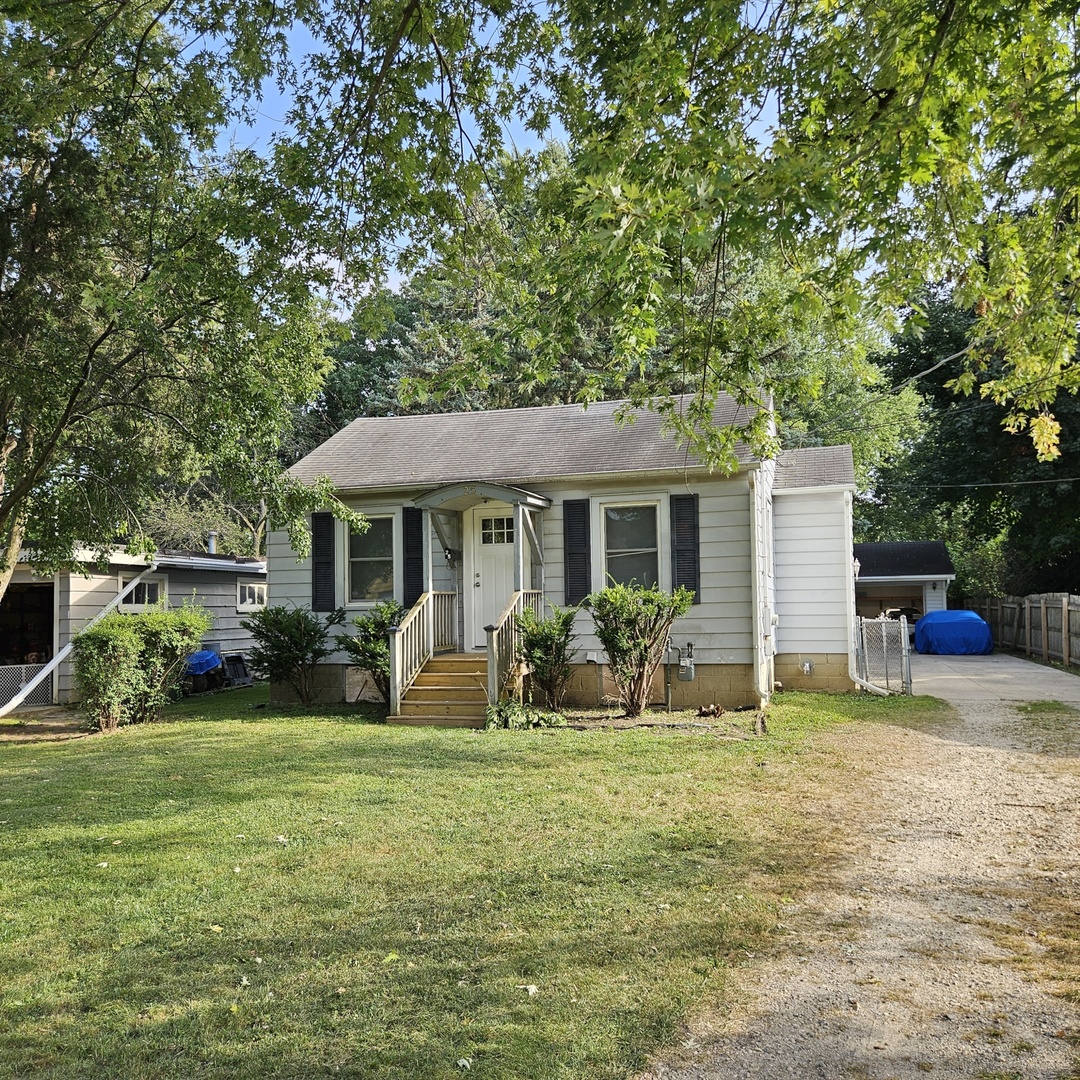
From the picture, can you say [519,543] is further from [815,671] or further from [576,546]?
[815,671]

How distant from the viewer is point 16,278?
955cm

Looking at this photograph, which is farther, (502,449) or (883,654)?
(883,654)

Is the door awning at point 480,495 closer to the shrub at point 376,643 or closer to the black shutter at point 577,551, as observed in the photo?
the black shutter at point 577,551

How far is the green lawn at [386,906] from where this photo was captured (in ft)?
10.5

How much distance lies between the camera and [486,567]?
44.4 ft

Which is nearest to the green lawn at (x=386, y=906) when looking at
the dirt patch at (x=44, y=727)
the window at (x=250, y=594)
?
the dirt patch at (x=44, y=727)

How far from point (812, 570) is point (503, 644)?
5.73 meters

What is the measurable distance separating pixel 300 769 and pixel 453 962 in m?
4.90

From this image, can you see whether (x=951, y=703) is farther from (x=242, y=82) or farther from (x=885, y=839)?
(x=242, y=82)

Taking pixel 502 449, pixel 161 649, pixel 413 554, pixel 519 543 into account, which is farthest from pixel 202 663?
pixel 519 543

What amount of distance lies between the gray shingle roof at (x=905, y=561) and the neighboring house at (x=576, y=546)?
1564 cm

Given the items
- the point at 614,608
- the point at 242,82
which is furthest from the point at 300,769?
the point at 242,82

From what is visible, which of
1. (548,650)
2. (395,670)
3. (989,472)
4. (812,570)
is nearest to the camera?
(395,670)

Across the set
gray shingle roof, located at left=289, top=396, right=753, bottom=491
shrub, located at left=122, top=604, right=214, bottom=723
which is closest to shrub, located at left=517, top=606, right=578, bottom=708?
gray shingle roof, located at left=289, top=396, right=753, bottom=491
